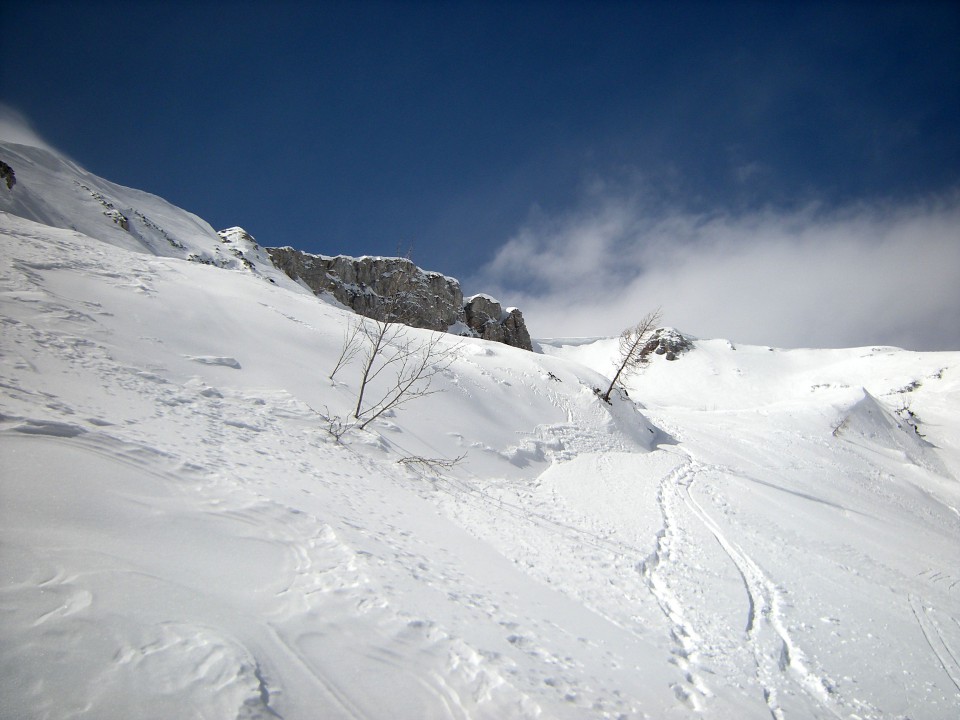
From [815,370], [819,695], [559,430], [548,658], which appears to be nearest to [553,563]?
[548,658]

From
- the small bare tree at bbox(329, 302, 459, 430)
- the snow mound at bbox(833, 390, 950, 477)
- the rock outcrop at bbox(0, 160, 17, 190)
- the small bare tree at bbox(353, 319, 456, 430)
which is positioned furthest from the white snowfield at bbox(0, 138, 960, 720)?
the snow mound at bbox(833, 390, 950, 477)

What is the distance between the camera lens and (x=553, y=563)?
234 inches

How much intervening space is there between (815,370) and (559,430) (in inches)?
3361

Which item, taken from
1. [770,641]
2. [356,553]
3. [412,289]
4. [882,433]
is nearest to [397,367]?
[356,553]

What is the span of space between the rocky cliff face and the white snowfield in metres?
58.2

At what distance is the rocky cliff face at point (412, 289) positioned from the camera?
2832 inches

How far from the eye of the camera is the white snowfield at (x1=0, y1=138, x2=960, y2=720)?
2.46 meters

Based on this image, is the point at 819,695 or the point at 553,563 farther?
the point at 553,563

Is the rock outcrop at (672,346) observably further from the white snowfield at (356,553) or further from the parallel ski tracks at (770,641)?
the parallel ski tracks at (770,641)

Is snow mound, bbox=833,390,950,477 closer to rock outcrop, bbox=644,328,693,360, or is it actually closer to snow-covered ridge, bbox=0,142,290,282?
rock outcrop, bbox=644,328,693,360

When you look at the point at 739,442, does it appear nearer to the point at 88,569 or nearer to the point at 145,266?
the point at 88,569

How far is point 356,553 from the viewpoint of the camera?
4109 mm

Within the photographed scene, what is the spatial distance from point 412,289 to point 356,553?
71091 mm

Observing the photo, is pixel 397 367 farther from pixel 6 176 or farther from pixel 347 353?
pixel 6 176
